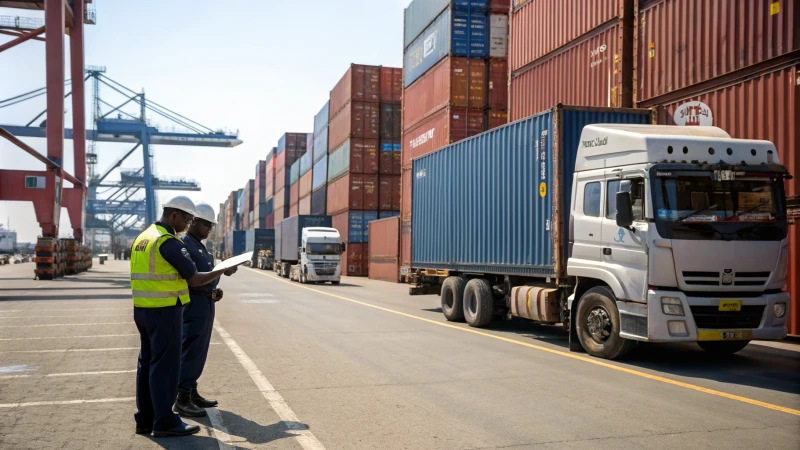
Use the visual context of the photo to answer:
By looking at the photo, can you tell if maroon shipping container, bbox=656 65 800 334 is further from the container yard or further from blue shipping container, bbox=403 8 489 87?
blue shipping container, bbox=403 8 489 87

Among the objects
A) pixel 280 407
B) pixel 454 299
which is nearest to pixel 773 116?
pixel 454 299

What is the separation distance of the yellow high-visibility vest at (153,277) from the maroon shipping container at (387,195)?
116 ft

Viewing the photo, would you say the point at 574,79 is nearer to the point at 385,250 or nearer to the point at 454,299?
the point at 454,299

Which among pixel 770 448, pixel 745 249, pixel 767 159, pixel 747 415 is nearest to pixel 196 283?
pixel 770 448

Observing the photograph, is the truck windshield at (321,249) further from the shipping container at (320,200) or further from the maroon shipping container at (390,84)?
the shipping container at (320,200)

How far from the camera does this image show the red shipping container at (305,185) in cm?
5362

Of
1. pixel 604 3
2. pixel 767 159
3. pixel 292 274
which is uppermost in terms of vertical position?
pixel 604 3

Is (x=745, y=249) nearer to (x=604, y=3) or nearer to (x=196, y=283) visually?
(x=196, y=283)

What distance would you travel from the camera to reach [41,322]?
13.5 metres

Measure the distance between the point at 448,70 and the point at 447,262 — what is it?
13.2 m

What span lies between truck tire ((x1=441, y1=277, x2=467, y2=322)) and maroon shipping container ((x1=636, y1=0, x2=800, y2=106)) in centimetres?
517

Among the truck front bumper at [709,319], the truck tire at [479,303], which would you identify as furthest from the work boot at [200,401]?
the truck tire at [479,303]

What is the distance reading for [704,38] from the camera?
39.4 feet

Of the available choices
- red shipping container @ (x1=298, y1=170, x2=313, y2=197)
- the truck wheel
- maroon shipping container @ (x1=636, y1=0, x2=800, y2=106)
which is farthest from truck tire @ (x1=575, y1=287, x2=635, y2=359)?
red shipping container @ (x1=298, y1=170, x2=313, y2=197)
